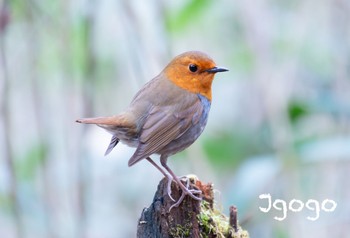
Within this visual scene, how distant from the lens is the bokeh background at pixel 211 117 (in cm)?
450

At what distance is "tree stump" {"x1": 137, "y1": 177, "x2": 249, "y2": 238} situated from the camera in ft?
9.26

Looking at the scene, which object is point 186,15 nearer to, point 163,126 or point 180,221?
point 163,126

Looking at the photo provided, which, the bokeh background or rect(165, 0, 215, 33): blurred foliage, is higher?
rect(165, 0, 215, 33): blurred foliage

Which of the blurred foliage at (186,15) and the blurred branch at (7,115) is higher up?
the blurred foliage at (186,15)

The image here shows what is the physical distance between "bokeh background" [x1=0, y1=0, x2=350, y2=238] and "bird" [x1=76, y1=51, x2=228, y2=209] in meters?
0.35

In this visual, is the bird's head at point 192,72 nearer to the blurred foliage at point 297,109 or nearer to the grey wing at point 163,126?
the grey wing at point 163,126

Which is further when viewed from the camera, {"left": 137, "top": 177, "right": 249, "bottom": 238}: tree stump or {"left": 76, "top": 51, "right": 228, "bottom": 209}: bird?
{"left": 76, "top": 51, "right": 228, "bottom": 209}: bird

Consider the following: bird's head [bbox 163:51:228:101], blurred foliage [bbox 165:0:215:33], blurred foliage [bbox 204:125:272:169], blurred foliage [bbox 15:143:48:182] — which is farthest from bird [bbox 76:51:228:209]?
blurred foliage [bbox 15:143:48:182]

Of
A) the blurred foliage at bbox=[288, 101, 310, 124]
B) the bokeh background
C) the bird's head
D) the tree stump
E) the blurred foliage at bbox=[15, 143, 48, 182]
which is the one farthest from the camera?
the blurred foliage at bbox=[15, 143, 48, 182]

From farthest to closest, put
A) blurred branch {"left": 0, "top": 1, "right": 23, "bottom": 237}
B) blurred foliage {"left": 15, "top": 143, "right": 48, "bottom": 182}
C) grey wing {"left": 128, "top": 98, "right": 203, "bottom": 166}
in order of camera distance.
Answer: blurred foliage {"left": 15, "top": 143, "right": 48, "bottom": 182}, blurred branch {"left": 0, "top": 1, "right": 23, "bottom": 237}, grey wing {"left": 128, "top": 98, "right": 203, "bottom": 166}

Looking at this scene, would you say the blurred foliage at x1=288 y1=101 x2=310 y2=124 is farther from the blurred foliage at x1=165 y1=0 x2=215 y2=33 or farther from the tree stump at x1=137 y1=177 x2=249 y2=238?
the tree stump at x1=137 y1=177 x2=249 y2=238

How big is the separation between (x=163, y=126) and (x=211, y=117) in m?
3.18

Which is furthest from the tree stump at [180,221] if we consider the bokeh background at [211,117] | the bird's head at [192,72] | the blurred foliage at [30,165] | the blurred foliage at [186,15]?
the blurred foliage at [30,165]

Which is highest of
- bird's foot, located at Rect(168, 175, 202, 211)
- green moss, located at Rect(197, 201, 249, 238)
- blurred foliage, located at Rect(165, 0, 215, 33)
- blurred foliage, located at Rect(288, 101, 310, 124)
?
blurred foliage, located at Rect(165, 0, 215, 33)
